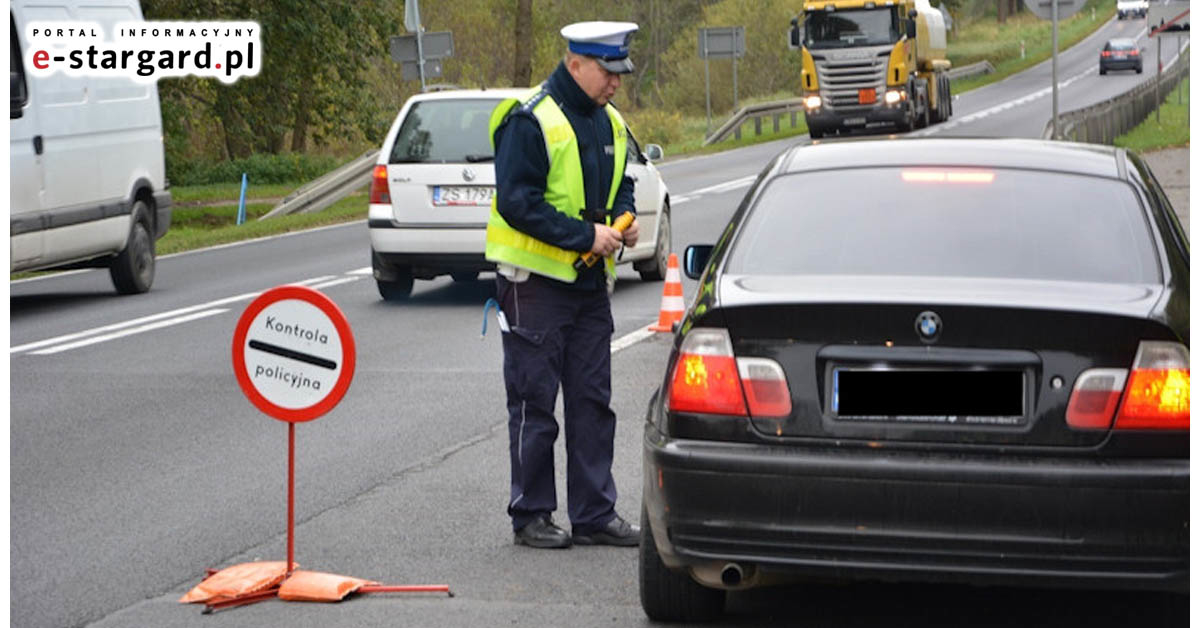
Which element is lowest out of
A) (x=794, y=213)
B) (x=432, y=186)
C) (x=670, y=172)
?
(x=670, y=172)

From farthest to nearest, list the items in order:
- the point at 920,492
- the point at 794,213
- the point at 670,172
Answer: the point at 670,172 → the point at 794,213 → the point at 920,492

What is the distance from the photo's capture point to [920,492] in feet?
16.9

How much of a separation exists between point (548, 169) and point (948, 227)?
1624mm

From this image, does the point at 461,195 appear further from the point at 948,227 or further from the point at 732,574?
the point at 732,574

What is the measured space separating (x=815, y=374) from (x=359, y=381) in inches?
254

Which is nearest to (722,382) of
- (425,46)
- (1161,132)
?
(425,46)

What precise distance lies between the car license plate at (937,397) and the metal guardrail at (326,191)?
80.3 feet

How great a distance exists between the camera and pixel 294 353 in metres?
6.61

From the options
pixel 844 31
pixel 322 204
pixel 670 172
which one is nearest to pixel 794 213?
pixel 322 204

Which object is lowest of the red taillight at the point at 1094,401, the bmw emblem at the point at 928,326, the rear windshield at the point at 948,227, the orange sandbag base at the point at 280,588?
the orange sandbag base at the point at 280,588

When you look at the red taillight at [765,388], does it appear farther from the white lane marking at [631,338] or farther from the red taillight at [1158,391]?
the white lane marking at [631,338]

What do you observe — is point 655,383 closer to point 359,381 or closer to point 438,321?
point 359,381

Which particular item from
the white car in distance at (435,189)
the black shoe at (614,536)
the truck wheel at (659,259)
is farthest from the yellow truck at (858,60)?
the black shoe at (614,536)

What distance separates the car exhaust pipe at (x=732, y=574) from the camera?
539cm
